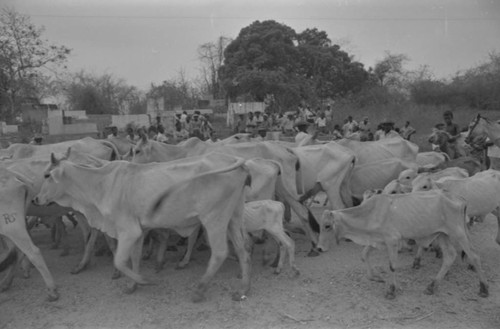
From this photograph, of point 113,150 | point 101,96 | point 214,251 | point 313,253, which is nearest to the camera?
point 214,251

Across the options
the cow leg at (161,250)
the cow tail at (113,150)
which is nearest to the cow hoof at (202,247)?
the cow leg at (161,250)

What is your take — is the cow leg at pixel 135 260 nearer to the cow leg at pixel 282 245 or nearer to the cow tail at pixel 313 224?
the cow leg at pixel 282 245

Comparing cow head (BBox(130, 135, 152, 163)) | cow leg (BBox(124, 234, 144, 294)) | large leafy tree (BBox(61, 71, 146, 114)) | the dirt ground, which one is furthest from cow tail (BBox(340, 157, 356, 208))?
large leafy tree (BBox(61, 71, 146, 114))

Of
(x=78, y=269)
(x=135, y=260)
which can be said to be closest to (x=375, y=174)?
(x=135, y=260)

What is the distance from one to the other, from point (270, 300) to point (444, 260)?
2.01 meters

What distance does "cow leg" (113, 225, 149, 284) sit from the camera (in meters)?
5.23

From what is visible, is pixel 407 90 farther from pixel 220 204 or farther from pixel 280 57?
pixel 220 204

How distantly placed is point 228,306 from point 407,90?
3176cm

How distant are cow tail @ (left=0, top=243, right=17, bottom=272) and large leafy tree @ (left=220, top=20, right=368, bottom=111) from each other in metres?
23.1

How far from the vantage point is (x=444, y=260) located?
5438 millimetres

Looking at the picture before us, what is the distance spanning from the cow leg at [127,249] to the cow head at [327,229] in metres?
2.15

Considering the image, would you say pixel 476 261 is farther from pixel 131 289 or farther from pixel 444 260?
pixel 131 289

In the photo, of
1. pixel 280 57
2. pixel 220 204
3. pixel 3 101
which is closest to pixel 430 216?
pixel 220 204

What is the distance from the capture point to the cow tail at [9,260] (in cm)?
581
